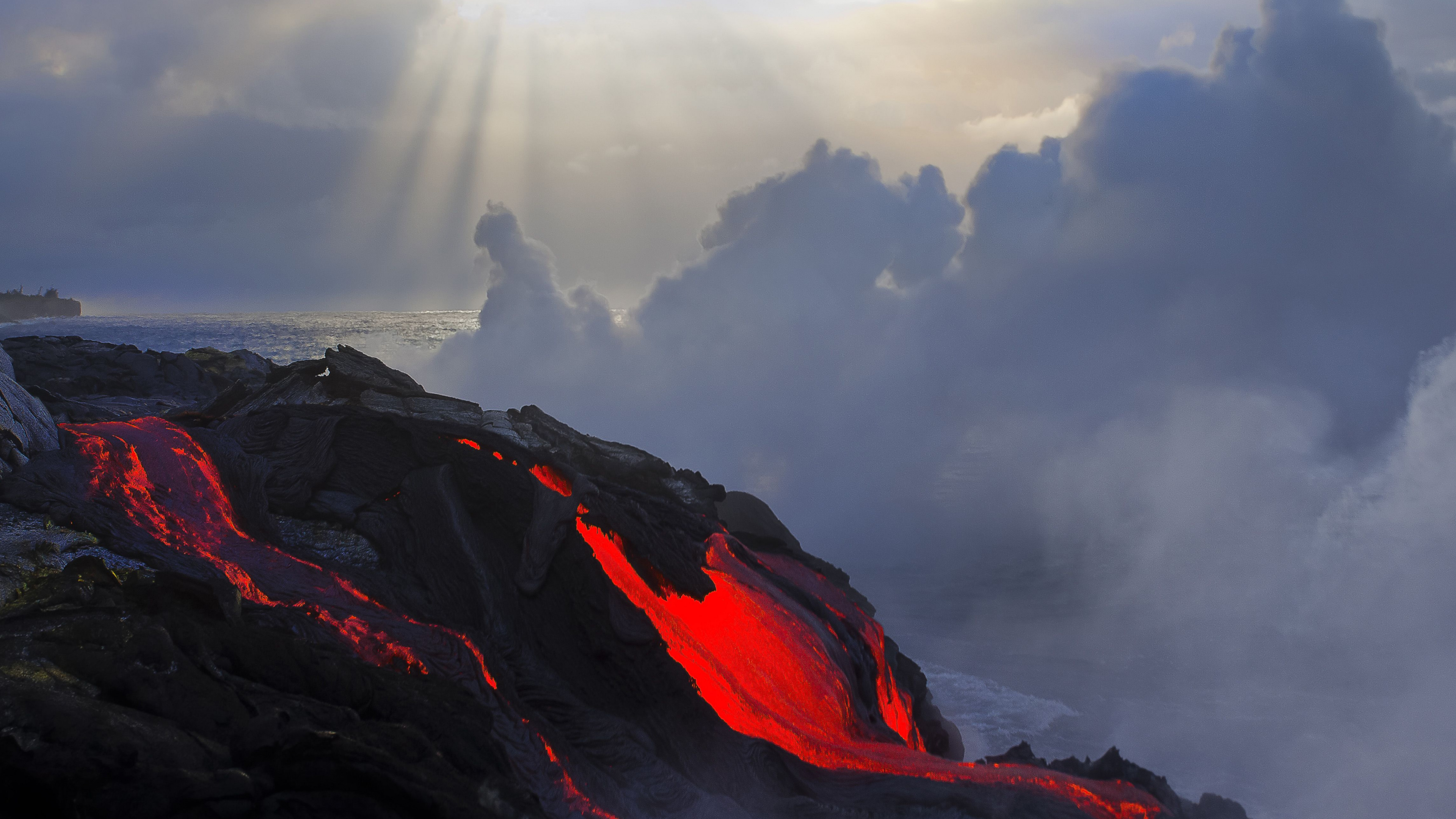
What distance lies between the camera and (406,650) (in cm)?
770

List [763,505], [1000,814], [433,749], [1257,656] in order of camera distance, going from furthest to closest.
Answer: [1257,656] → [763,505] → [1000,814] → [433,749]

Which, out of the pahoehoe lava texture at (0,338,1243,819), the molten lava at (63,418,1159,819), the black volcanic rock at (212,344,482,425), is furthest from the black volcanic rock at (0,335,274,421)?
the molten lava at (63,418,1159,819)

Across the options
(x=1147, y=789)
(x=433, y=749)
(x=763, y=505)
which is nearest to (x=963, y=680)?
(x=763, y=505)

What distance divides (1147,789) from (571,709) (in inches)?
A: 274

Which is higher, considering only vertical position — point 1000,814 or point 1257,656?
point 1257,656

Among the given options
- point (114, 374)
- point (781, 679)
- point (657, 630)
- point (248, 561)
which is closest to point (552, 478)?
point (657, 630)

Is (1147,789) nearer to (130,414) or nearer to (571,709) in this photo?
(571,709)

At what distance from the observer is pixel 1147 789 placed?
30.4 ft

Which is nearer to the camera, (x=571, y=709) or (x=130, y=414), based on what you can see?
(x=571, y=709)

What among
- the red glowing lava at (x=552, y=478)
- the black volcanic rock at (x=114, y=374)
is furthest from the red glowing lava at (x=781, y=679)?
the black volcanic rock at (x=114, y=374)

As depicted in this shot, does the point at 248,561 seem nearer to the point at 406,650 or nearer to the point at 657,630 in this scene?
the point at 406,650

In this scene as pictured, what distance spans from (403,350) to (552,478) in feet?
364

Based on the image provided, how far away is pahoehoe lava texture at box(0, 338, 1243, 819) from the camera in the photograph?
196 inches

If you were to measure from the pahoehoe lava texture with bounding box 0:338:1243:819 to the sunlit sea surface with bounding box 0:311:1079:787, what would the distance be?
10.6m
